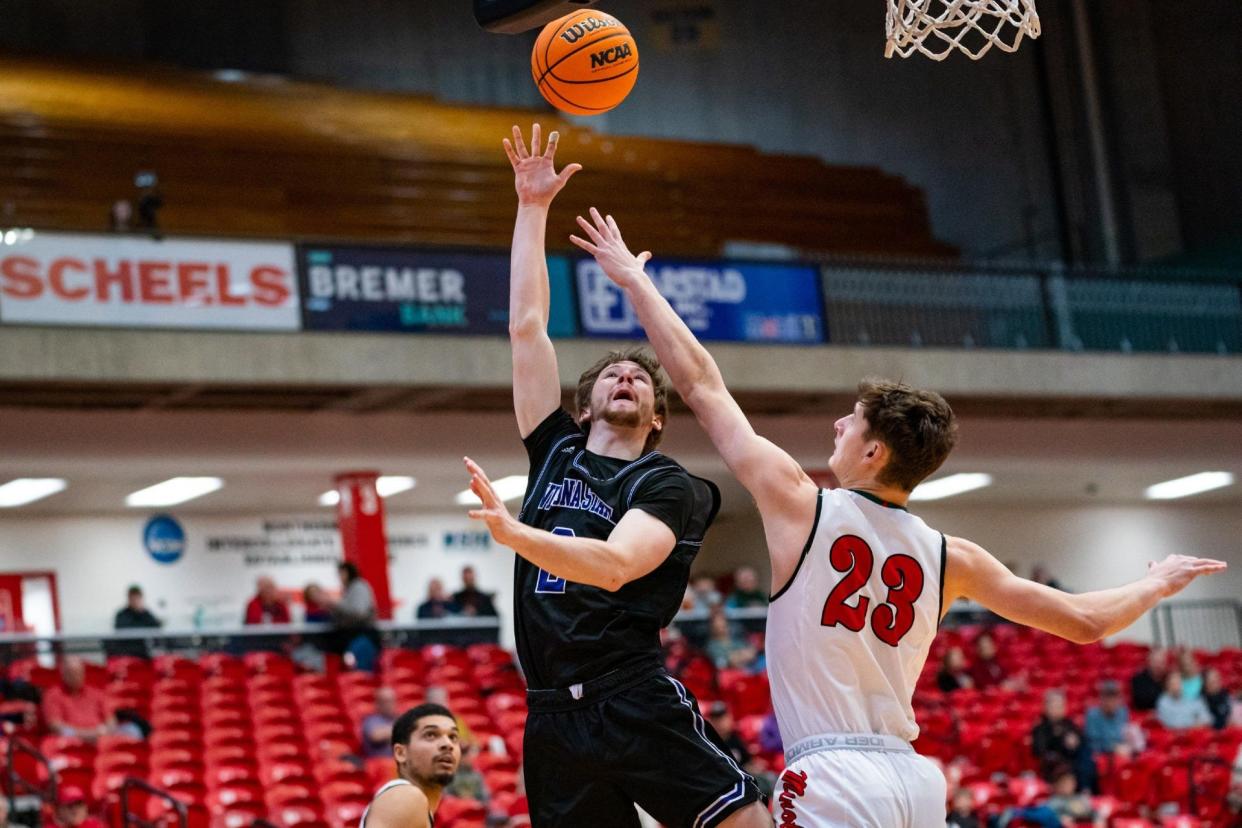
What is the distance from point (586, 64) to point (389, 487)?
15.7m

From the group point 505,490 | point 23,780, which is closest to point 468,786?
point 23,780

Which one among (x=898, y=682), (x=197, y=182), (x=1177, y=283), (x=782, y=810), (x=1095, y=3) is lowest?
(x=782, y=810)

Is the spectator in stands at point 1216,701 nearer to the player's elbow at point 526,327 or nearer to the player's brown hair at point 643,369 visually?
the player's brown hair at point 643,369

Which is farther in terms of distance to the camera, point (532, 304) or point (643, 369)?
point (532, 304)

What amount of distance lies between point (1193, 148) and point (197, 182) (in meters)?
14.2

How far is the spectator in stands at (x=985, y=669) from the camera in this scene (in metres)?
17.8

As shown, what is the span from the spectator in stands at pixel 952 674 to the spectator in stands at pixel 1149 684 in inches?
77.4

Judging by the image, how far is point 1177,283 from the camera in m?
21.5

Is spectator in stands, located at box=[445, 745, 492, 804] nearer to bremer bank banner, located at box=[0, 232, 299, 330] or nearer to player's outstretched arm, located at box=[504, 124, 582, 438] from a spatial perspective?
bremer bank banner, located at box=[0, 232, 299, 330]

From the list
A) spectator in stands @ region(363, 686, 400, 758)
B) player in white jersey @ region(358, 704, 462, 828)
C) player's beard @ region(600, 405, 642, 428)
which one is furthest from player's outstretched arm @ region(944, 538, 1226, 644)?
spectator in stands @ region(363, 686, 400, 758)

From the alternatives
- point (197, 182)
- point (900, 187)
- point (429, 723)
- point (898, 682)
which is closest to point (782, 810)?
point (898, 682)

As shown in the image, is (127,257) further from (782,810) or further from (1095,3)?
(1095,3)

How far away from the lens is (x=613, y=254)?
4449mm

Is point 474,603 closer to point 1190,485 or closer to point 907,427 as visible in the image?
point 1190,485
